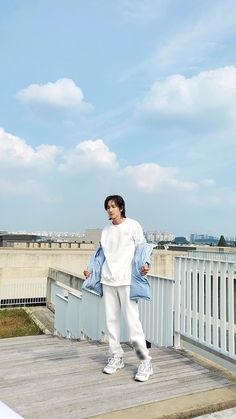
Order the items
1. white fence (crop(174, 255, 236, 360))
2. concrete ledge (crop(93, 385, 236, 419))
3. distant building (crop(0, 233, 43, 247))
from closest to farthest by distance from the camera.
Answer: concrete ledge (crop(93, 385, 236, 419))
white fence (crop(174, 255, 236, 360))
distant building (crop(0, 233, 43, 247))

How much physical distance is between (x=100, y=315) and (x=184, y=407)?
2.35 m

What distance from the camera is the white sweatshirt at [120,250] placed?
128 inches

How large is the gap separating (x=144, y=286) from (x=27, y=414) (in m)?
1.40

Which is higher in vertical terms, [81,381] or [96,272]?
[96,272]

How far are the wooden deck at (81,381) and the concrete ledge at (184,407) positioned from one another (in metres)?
0.08

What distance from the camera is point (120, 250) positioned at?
3.28 m

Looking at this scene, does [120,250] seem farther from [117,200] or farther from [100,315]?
[100,315]

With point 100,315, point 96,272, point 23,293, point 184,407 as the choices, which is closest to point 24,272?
point 23,293

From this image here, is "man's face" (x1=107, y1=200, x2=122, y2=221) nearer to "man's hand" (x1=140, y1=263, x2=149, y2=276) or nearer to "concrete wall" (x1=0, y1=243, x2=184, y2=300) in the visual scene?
"man's hand" (x1=140, y1=263, x2=149, y2=276)

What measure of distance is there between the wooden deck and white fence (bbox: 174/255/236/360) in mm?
288

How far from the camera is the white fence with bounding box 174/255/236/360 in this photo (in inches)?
132

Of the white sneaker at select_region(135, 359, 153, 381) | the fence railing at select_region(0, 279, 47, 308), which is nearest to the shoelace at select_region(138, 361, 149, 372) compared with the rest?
the white sneaker at select_region(135, 359, 153, 381)

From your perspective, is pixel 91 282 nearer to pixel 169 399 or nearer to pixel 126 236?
pixel 126 236

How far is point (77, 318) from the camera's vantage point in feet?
17.8
